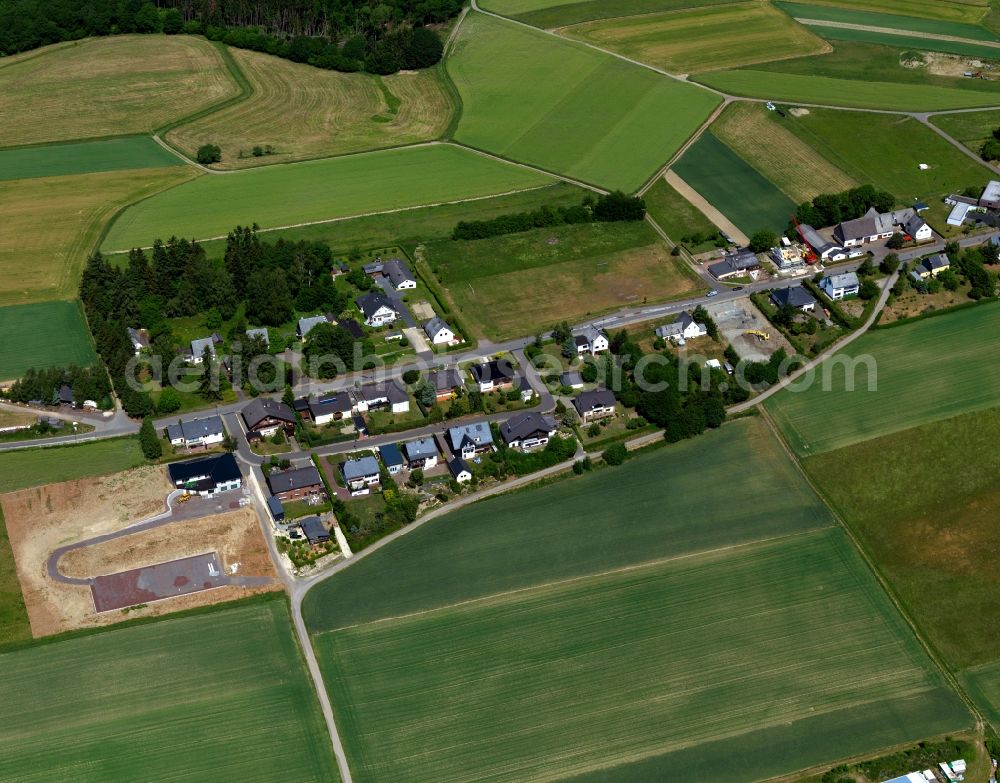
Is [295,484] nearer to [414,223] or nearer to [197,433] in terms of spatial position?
[197,433]

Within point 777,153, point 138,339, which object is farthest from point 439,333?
point 777,153

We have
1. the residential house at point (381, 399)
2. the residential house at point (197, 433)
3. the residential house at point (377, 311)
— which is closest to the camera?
the residential house at point (197, 433)

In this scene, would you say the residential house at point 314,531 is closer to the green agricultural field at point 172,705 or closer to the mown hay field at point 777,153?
the green agricultural field at point 172,705

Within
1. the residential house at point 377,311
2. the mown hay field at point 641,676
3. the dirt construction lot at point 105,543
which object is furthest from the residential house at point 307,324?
the mown hay field at point 641,676

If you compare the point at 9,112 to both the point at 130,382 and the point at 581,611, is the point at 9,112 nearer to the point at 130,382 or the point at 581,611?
the point at 130,382

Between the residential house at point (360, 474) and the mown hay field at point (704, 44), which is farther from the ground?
the mown hay field at point (704, 44)

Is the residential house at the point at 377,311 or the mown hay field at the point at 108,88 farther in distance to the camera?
the mown hay field at the point at 108,88
